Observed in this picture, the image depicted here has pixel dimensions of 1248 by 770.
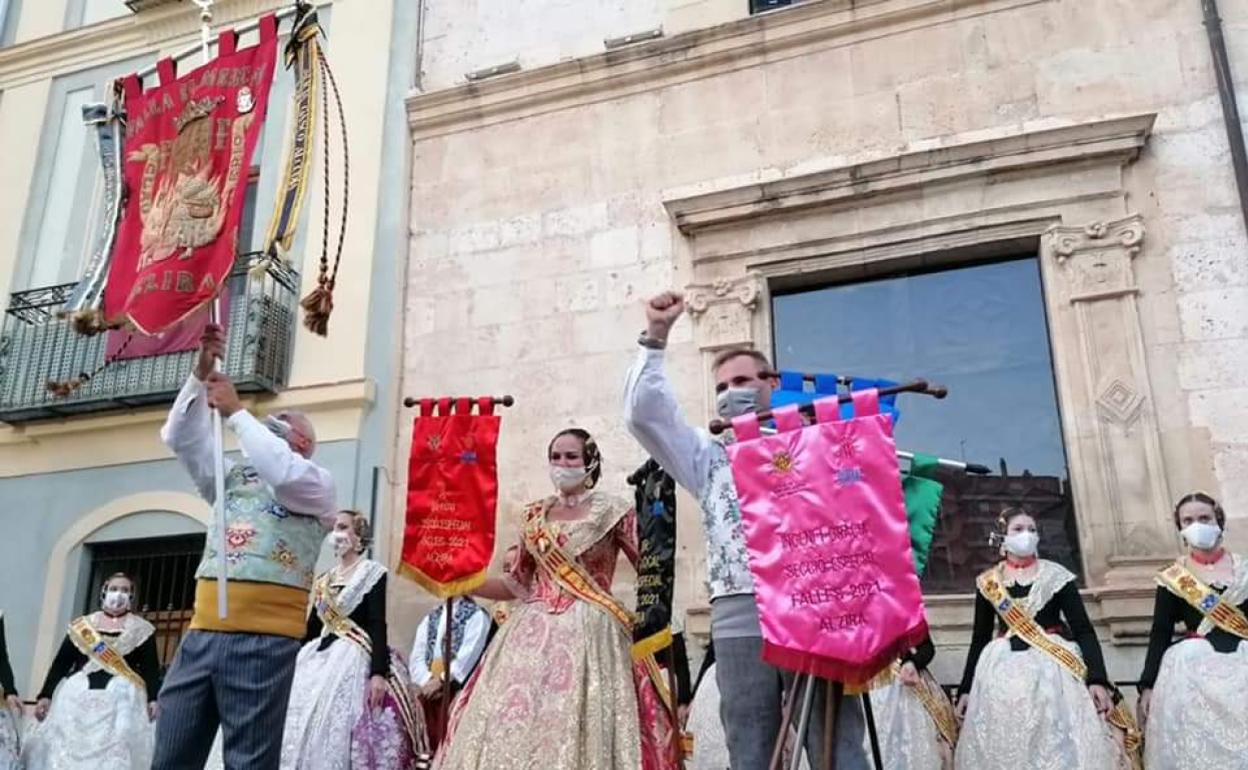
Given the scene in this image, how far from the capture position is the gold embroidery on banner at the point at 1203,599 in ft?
15.8

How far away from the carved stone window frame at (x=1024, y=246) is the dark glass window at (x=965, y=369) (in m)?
0.19

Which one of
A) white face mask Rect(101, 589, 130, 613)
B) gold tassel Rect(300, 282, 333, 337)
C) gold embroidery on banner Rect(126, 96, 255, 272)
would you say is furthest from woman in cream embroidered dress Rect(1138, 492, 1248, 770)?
white face mask Rect(101, 589, 130, 613)

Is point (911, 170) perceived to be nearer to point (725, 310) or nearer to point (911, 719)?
point (725, 310)

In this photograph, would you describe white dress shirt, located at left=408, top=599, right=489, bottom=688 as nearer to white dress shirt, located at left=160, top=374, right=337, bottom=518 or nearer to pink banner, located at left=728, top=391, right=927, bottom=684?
white dress shirt, located at left=160, top=374, right=337, bottom=518

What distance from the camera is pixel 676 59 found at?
26.7ft

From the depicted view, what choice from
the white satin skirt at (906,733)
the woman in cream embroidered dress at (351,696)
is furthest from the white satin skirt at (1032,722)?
the woman in cream embroidered dress at (351,696)

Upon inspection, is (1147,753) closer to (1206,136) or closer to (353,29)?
(1206,136)

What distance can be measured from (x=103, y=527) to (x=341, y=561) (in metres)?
3.50

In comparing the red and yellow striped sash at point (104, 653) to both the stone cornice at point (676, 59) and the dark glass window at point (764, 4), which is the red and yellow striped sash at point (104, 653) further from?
the dark glass window at point (764, 4)

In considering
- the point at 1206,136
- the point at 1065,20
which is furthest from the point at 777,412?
the point at 1065,20

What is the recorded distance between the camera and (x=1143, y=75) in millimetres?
6891

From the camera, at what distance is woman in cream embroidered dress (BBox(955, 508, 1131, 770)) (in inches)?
186

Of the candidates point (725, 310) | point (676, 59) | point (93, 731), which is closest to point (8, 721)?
point (93, 731)

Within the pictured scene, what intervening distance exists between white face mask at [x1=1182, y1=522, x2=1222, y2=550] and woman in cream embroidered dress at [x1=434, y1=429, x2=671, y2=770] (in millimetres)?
2604
